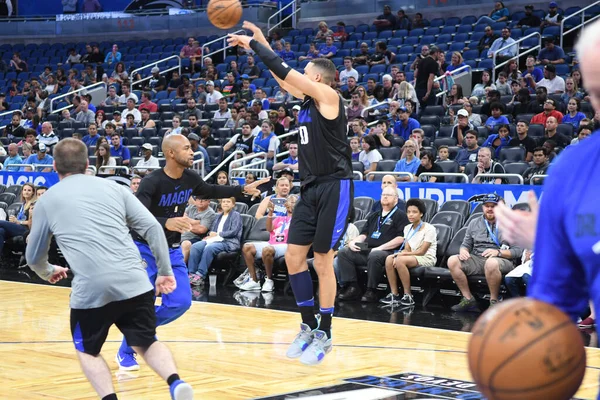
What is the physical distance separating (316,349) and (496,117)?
331 inches

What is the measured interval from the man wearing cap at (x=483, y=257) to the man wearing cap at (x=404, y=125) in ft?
15.7

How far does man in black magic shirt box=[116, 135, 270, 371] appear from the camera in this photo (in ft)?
20.3

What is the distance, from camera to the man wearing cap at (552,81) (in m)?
15.0

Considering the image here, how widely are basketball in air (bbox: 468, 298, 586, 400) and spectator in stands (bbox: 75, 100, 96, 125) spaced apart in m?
19.2

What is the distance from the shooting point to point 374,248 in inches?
416

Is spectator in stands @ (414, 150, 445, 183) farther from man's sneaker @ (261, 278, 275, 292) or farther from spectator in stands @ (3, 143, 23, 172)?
spectator in stands @ (3, 143, 23, 172)

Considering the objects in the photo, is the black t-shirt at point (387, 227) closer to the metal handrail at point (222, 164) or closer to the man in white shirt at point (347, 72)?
the metal handrail at point (222, 164)

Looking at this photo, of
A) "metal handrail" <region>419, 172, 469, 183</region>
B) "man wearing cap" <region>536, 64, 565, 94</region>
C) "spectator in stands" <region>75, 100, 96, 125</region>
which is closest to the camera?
"metal handrail" <region>419, 172, 469, 183</region>

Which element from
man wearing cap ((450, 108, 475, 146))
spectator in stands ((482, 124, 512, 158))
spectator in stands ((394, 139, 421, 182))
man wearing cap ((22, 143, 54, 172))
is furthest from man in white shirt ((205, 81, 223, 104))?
spectator in stands ((482, 124, 512, 158))

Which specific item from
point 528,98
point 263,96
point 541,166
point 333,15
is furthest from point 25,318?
point 333,15

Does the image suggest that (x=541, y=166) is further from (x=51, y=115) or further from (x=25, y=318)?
(x=51, y=115)

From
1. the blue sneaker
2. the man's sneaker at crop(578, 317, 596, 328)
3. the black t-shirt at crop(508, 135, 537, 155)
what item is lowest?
the man's sneaker at crop(578, 317, 596, 328)

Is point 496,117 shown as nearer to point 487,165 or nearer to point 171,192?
point 487,165

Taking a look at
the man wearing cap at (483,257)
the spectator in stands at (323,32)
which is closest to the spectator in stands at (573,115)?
the man wearing cap at (483,257)
